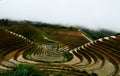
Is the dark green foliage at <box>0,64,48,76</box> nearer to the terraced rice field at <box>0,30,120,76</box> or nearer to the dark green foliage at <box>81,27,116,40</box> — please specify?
the terraced rice field at <box>0,30,120,76</box>

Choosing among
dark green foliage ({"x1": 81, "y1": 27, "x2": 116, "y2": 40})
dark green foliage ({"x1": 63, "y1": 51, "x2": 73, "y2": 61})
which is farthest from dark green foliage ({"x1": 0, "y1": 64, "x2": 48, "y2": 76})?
dark green foliage ({"x1": 81, "y1": 27, "x2": 116, "y2": 40})

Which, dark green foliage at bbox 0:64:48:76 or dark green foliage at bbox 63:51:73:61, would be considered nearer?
dark green foliage at bbox 0:64:48:76

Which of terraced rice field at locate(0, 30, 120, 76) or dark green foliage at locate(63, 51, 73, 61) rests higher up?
terraced rice field at locate(0, 30, 120, 76)

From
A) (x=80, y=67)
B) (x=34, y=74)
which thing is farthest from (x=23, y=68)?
(x=80, y=67)

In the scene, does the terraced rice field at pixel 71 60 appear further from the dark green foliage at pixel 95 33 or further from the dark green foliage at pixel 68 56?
the dark green foliage at pixel 95 33

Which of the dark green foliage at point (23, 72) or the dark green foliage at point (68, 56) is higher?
the dark green foliage at point (23, 72)

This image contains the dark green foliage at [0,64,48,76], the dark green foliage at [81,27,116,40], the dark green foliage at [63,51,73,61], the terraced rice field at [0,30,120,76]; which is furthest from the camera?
the dark green foliage at [81,27,116,40]

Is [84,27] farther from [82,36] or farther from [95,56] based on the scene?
[95,56]

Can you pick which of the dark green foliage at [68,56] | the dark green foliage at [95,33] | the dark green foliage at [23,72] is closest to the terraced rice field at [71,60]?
the dark green foliage at [68,56]
